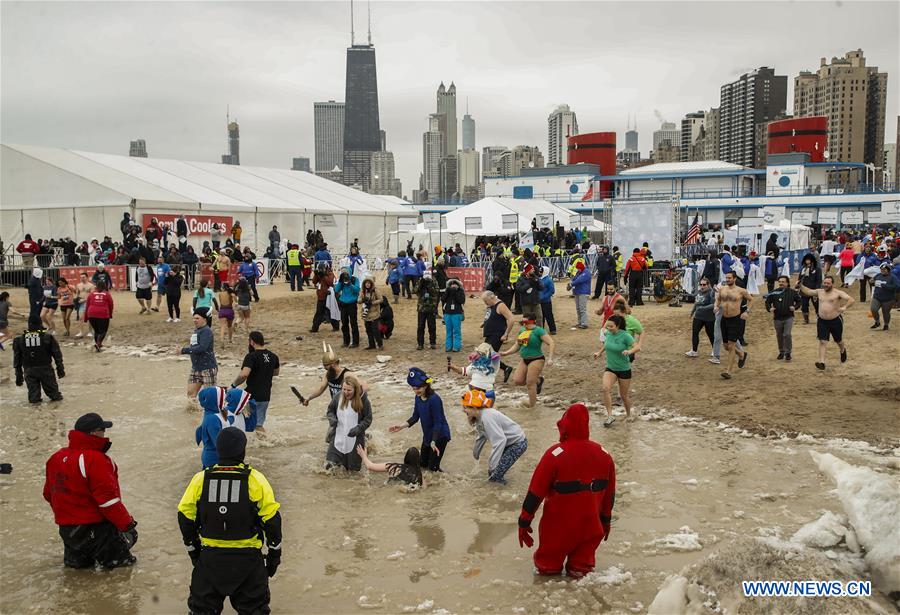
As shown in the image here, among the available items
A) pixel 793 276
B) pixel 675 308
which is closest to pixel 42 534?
pixel 675 308

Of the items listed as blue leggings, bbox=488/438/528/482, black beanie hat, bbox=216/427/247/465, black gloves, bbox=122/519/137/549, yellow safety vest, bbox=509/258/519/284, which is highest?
yellow safety vest, bbox=509/258/519/284

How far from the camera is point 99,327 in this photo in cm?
1580

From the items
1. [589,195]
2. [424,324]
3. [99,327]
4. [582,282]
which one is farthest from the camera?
[589,195]

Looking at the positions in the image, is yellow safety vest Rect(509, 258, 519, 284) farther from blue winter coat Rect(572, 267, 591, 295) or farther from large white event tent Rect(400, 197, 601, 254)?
large white event tent Rect(400, 197, 601, 254)

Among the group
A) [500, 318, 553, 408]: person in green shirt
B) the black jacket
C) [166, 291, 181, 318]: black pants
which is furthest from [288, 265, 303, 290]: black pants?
the black jacket

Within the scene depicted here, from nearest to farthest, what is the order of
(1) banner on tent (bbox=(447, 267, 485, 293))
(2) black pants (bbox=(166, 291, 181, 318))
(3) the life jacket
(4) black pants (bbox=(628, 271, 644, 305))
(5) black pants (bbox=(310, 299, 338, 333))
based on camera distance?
(3) the life jacket
(5) black pants (bbox=(310, 299, 338, 333))
(2) black pants (bbox=(166, 291, 181, 318))
(4) black pants (bbox=(628, 271, 644, 305))
(1) banner on tent (bbox=(447, 267, 485, 293))

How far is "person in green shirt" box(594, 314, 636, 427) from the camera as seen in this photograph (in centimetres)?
971

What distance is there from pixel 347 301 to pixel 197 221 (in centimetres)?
1509

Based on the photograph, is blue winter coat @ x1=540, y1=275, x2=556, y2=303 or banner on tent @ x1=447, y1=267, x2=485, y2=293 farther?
banner on tent @ x1=447, y1=267, x2=485, y2=293

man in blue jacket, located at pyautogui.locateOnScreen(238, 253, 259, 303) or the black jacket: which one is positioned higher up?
man in blue jacket, located at pyautogui.locateOnScreen(238, 253, 259, 303)

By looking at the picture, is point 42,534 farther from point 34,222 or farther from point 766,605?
point 34,222

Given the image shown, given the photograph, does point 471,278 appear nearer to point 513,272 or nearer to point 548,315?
point 513,272

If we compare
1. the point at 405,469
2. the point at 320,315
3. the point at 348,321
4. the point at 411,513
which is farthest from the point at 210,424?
the point at 320,315

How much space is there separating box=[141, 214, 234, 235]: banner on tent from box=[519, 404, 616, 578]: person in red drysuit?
975 inches
